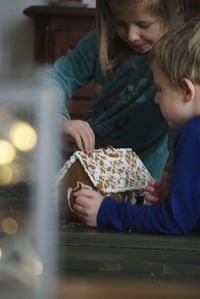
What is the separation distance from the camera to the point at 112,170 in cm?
100

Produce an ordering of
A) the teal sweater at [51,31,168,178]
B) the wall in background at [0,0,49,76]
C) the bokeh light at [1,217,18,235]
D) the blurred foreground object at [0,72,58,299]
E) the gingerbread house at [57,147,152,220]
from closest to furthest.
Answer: the blurred foreground object at [0,72,58,299], the bokeh light at [1,217,18,235], the gingerbread house at [57,147,152,220], the teal sweater at [51,31,168,178], the wall in background at [0,0,49,76]

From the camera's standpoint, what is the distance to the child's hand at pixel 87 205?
35.8 inches

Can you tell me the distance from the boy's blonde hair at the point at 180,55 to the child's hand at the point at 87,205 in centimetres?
21

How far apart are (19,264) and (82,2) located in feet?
9.95

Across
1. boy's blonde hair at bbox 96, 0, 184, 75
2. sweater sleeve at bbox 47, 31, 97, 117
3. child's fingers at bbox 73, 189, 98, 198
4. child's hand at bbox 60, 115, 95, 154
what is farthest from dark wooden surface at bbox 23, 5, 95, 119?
child's fingers at bbox 73, 189, 98, 198

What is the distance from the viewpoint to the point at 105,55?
139 cm

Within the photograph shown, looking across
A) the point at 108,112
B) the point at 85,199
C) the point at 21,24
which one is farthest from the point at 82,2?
the point at 85,199

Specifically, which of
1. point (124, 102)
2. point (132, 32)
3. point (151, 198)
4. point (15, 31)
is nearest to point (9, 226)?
point (151, 198)

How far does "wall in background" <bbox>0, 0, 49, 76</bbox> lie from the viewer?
3674mm

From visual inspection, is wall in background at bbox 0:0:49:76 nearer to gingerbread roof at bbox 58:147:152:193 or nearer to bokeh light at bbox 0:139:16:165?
gingerbread roof at bbox 58:147:152:193

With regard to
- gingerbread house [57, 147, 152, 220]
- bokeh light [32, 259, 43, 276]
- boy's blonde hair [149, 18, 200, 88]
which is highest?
boy's blonde hair [149, 18, 200, 88]

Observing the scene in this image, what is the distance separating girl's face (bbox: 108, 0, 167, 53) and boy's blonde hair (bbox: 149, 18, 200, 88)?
31 centimetres

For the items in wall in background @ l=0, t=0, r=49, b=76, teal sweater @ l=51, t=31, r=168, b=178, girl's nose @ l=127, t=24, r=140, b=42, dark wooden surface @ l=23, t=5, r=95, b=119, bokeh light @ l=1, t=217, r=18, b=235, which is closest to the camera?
bokeh light @ l=1, t=217, r=18, b=235

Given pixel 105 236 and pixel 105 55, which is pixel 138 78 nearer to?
pixel 105 55
